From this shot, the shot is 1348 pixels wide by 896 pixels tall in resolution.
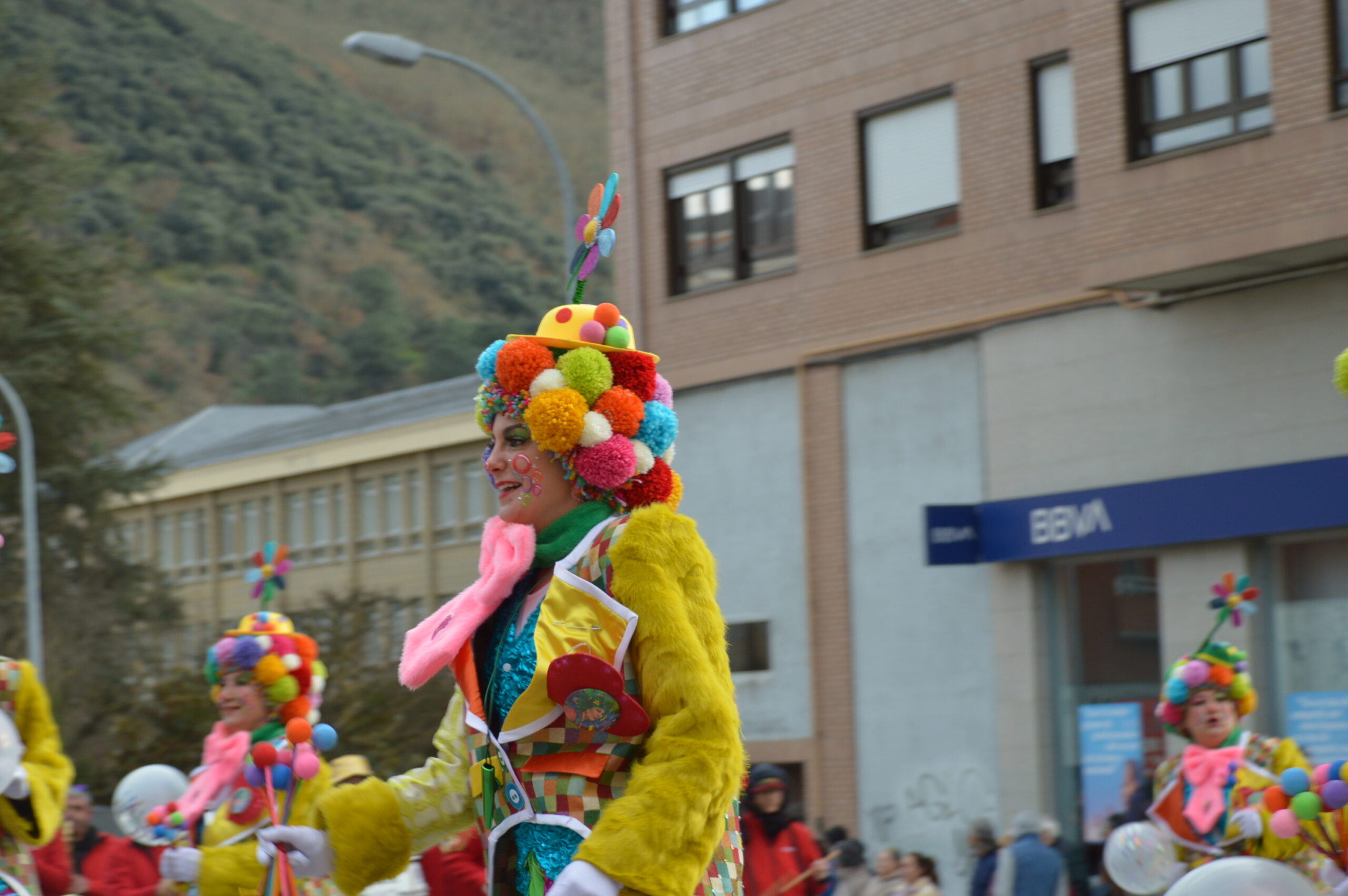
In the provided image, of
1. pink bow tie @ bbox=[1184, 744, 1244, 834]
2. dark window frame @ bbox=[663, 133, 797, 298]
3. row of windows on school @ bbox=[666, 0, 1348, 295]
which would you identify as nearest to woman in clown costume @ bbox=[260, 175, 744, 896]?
pink bow tie @ bbox=[1184, 744, 1244, 834]

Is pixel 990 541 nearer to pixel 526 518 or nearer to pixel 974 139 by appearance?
pixel 974 139

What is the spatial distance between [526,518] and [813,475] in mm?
14675

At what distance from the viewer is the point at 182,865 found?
22.0 ft

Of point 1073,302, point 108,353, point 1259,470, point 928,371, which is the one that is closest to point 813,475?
point 928,371

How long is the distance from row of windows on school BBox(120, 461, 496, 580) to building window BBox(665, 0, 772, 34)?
2021 cm

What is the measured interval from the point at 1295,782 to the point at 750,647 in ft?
45.7

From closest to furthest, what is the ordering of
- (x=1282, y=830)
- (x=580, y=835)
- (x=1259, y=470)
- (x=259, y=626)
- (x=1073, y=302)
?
(x=580, y=835)
(x=1282, y=830)
(x=259, y=626)
(x=1259, y=470)
(x=1073, y=302)

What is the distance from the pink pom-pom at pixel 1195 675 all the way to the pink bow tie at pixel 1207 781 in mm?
346

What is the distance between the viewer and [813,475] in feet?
63.2

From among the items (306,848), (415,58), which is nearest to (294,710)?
(306,848)

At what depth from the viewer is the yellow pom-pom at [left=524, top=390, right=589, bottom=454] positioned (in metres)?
4.55

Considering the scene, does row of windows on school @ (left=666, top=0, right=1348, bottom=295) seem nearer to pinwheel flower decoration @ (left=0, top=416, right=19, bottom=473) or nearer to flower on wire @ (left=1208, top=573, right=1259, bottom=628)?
flower on wire @ (left=1208, top=573, right=1259, bottom=628)

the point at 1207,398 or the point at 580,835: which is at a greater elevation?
the point at 1207,398

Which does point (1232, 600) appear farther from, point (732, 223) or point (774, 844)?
point (732, 223)
